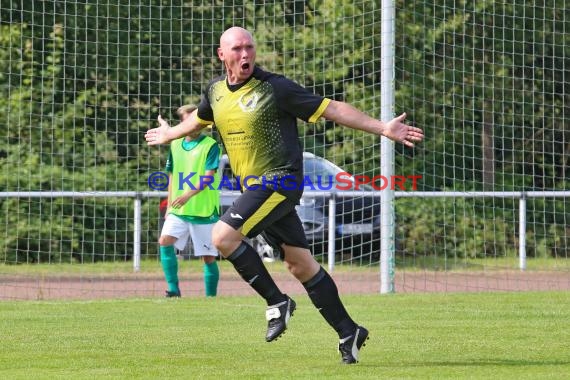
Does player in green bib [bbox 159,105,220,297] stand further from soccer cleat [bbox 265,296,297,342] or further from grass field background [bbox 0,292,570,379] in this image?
soccer cleat [bbox 265,296,297,342]

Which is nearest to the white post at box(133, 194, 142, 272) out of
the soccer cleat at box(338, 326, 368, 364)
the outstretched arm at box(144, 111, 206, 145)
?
the outstretched arm at box(144, 111, 206, 145)

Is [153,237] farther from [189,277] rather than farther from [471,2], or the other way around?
[471,2]

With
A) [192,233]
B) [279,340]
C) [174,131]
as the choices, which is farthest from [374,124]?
[192,233]

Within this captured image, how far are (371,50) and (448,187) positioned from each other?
2.67 metres

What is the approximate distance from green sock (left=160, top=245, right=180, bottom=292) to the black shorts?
6085mm

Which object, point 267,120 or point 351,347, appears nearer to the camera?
point 267,120

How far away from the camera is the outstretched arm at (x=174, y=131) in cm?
821

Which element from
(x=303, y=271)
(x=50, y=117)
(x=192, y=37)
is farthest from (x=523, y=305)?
(x=50, y=117)

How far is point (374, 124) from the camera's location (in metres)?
7.50

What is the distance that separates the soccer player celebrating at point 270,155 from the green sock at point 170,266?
599 centimetres

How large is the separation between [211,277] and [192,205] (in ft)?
2.75

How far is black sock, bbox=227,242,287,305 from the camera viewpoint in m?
7.70

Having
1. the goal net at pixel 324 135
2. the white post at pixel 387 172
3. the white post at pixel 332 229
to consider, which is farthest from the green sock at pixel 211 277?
the white post at pixel 332 229

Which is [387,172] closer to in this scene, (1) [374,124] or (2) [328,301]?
(2) [328,301]
